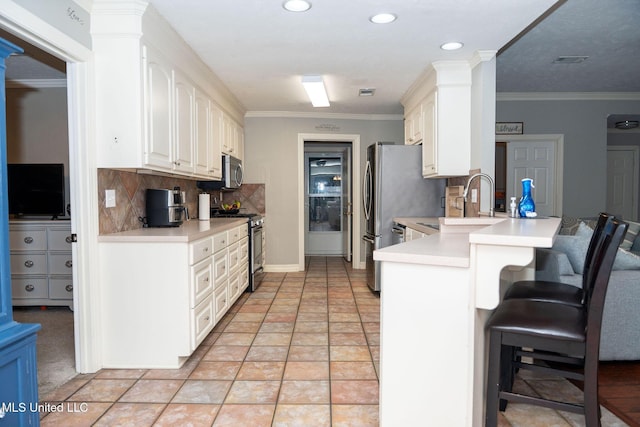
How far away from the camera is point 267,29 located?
9.93 feet

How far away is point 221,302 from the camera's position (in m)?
3.51

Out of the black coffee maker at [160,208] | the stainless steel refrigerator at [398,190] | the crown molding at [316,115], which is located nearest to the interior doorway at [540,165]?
the crown molding at [316,115]

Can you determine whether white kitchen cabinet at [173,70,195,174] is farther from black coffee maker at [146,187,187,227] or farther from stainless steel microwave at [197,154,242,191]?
stainless steel microwave at [197,154,242,191]

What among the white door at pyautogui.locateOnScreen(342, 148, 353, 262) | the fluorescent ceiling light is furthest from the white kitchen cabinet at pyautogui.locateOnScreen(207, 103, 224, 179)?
the white door at pyautogui.locateOnScreen(342, 148, 353, 262)

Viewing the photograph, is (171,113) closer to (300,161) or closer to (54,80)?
(54,80)

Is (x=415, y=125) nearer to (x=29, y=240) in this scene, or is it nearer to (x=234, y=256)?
(x=234, y=256)

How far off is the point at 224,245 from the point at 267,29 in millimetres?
1785

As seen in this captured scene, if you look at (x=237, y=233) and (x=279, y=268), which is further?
(x=279, y=268)

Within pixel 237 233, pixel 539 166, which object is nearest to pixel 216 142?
pixel 237 233

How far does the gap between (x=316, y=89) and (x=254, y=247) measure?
192cm

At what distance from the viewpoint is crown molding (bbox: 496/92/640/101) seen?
5602mm

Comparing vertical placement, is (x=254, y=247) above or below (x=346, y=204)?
below

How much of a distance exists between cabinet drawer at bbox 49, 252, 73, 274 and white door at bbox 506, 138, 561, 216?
5.54m

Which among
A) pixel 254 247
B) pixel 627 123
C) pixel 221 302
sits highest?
pixel 627 123
